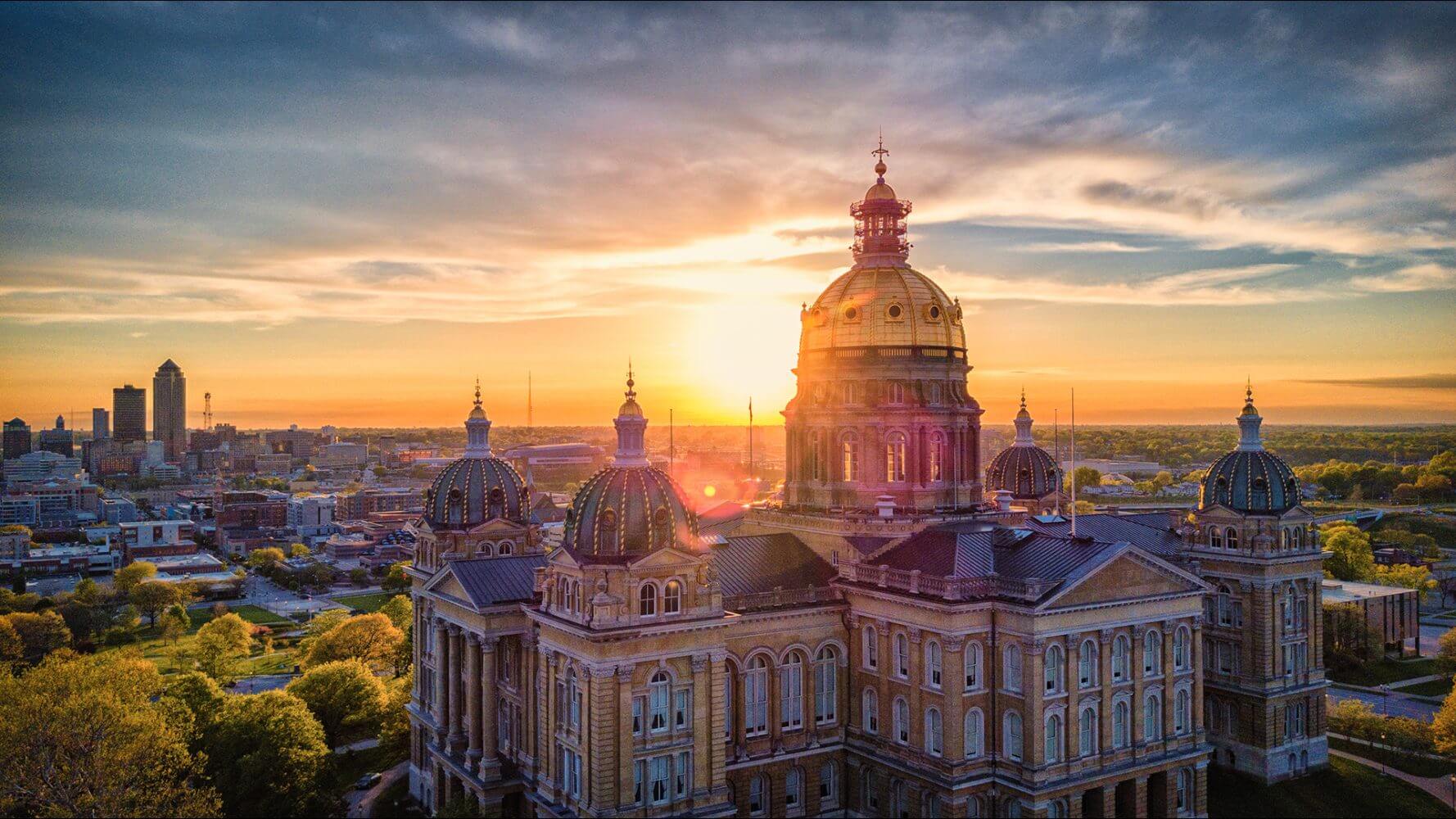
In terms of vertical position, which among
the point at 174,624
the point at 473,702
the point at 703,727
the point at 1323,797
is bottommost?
the point at 174,624

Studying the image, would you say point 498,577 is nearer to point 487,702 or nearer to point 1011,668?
point 487,702

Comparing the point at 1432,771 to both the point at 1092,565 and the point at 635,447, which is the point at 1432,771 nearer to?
the point at 1092,565

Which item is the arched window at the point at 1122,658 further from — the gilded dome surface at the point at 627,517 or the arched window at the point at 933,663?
the gilded dome surface at the point at 627,517

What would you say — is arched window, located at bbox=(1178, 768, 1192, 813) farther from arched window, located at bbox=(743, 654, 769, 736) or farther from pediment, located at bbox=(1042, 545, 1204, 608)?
arched window, located at bbox=(743, 654, 769, 736)

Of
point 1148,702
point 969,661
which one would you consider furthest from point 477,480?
point 1148,702

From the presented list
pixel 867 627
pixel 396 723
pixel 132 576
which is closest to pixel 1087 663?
pixel 867 627

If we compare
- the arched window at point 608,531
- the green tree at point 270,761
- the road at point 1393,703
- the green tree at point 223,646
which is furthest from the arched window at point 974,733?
the green tree at point 223,646
